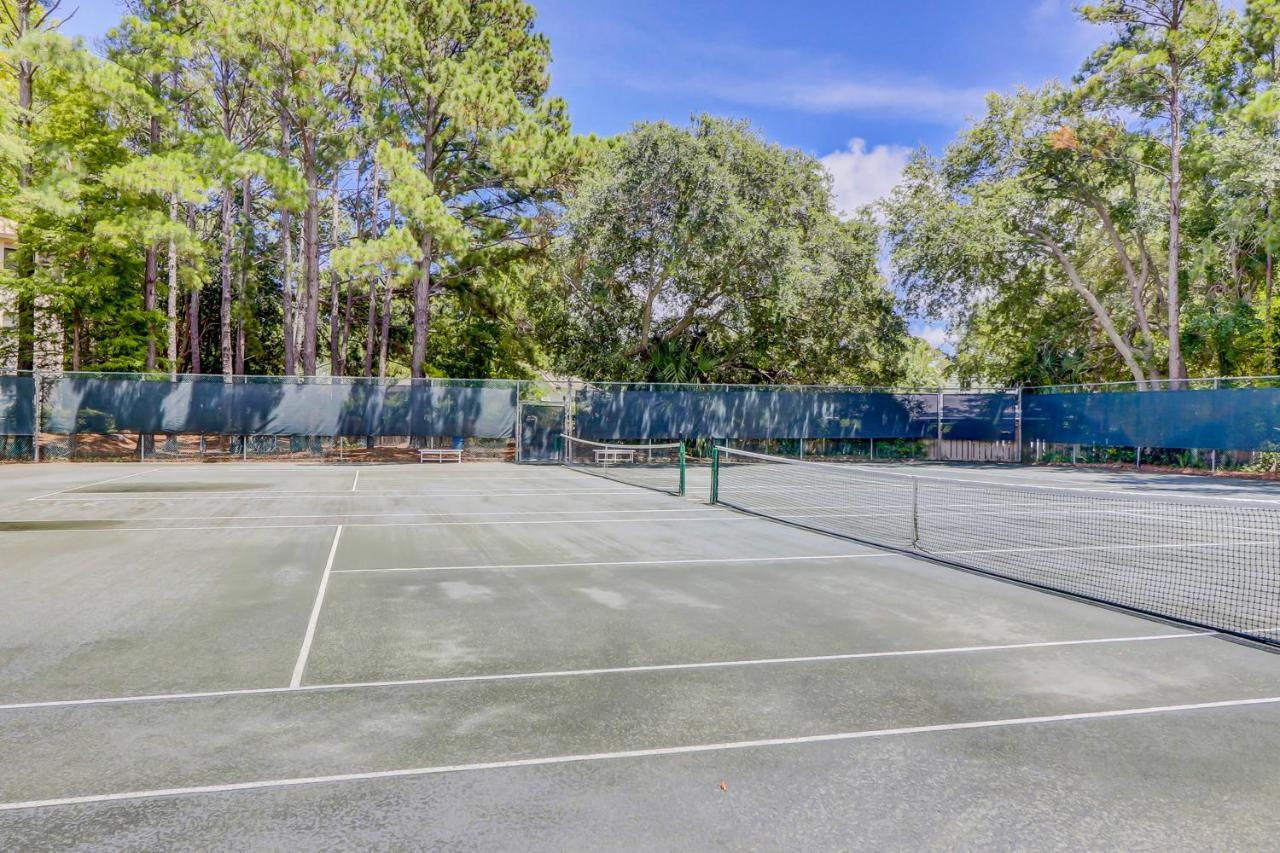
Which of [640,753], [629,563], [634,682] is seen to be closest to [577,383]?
[629,563]

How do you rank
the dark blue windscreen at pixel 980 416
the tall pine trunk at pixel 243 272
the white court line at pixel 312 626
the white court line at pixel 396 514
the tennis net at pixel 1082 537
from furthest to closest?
1. the tall pine trunk at pixel 243 272
2. the dark blue windscreen at pixel 980 416
3. the white court line at pixel 396 514
4. the tennis net at pixel 1082 537
5. the white court line at pixel 312 626

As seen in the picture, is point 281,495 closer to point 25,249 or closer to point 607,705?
point 607,705

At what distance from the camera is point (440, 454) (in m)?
25.8

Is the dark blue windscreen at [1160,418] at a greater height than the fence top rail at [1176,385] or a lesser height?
lesser

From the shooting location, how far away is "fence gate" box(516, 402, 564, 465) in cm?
2619

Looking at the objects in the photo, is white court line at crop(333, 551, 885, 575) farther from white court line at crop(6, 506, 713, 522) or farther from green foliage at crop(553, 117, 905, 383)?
green foliage at crop(553, 117, 905, 383)

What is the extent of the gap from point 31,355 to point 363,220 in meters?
14.3

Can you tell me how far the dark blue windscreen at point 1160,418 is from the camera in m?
22.5

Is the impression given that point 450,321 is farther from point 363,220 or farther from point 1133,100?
point 1133,100

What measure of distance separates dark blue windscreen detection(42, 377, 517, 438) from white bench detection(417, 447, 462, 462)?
61cm

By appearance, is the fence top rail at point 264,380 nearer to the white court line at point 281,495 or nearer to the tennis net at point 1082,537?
the white court line at point 281,495

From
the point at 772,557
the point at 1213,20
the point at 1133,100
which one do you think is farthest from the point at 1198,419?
the point at 772,557

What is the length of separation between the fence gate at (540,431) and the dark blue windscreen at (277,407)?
43 cm

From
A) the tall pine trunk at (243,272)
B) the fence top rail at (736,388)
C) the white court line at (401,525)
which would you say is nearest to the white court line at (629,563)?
the white court line at (401,525)
